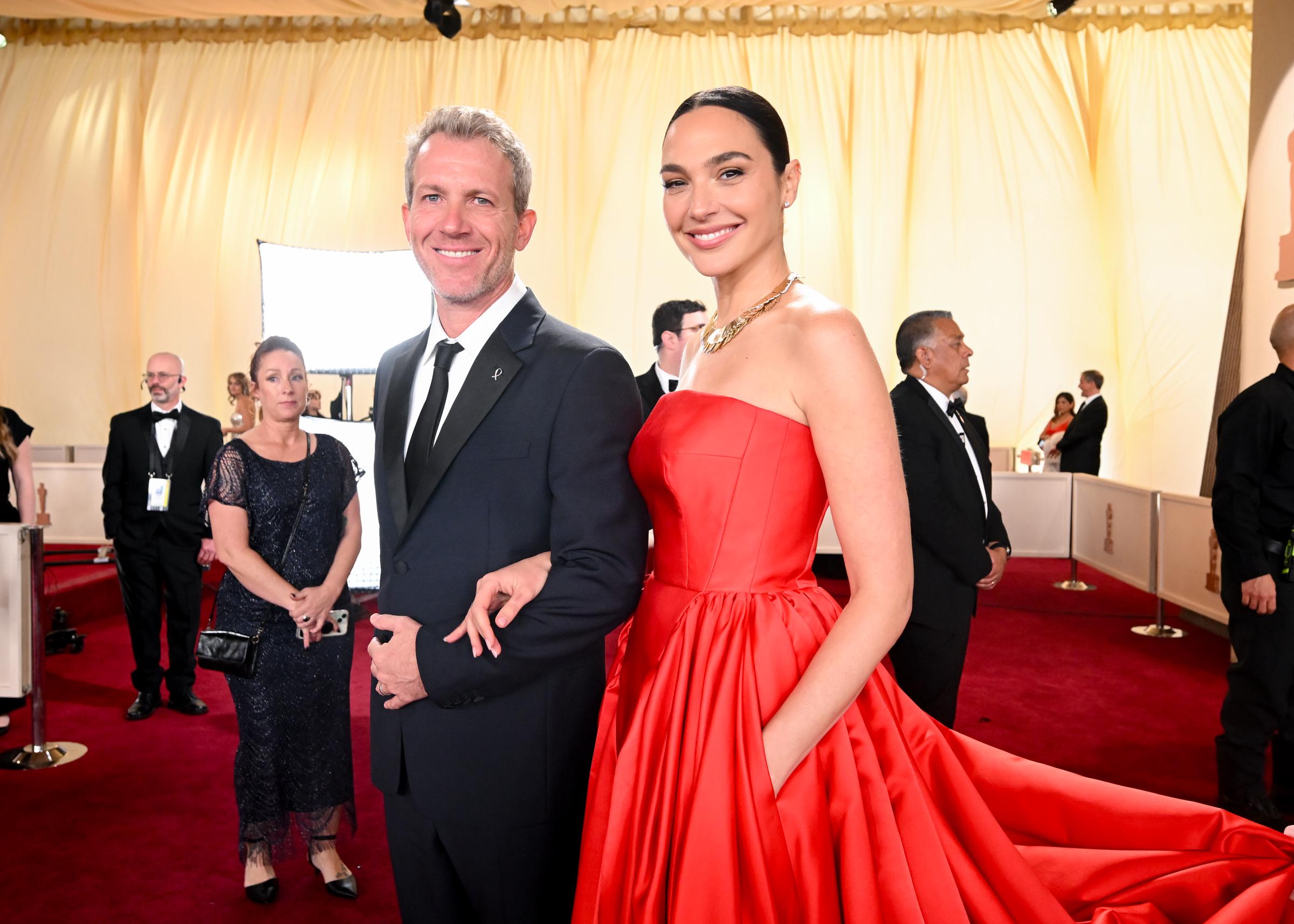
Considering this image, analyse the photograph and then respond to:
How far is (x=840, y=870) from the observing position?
50.8 inches

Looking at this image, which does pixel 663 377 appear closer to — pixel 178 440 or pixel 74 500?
pixel 178 440

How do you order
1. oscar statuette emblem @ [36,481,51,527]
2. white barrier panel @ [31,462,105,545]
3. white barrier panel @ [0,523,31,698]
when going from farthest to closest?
white barrier panel @ [31,462,105,545]
oscar statuette emblem @ [36,481,51,527]
white barrier panel @ [0,523,31,698]

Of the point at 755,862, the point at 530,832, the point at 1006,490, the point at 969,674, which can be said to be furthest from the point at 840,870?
the point at 1006,490

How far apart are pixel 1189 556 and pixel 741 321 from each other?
200 inches

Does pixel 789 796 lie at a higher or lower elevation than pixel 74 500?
higher

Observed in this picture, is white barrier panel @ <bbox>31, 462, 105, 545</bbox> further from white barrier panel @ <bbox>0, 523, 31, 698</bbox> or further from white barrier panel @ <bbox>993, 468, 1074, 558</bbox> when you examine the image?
white barrier panel @ <bbox>993, 468, 1074, 558</bbox>

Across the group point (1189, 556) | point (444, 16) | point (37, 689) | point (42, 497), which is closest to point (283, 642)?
point (37, 689)

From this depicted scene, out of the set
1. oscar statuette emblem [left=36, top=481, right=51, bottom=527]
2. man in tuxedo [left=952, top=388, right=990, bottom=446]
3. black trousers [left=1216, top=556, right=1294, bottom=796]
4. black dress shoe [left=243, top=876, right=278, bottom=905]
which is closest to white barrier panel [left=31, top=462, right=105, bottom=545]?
oscar statuette emblem [left=36, top=481, right=51, bottom=527]

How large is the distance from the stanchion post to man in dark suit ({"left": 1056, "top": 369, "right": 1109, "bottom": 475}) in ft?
27.8

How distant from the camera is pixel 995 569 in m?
3.28

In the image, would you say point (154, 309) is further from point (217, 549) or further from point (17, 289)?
point (217, 549)

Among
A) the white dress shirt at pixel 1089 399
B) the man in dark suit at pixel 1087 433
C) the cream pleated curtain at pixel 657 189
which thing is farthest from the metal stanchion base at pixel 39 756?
the white dress shirt at pixel 1089 399

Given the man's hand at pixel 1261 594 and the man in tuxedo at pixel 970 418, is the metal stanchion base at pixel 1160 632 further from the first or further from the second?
the man's hand at pixel 1261 594

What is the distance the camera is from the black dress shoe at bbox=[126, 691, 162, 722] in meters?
4.61
